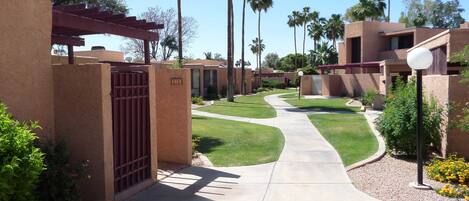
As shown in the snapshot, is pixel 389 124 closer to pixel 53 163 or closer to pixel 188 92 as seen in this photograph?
pixel 188 92

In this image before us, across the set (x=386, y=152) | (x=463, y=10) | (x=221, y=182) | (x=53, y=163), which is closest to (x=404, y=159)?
(x=386, y=152)

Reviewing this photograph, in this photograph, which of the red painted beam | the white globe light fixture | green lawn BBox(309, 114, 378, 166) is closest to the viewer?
the red painted beam

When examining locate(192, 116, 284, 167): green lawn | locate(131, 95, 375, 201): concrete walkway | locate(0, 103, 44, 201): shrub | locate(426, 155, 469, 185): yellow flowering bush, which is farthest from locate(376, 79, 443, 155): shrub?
locate(0, 103, 44, 201): shrub

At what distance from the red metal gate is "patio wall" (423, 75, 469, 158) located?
22.9 ft

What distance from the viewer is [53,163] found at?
6.07m

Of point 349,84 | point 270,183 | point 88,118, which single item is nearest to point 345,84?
point 349,84

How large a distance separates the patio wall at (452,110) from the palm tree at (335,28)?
2533 inches

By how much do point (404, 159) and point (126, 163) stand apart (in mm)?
6913

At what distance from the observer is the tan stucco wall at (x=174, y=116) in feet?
35.4

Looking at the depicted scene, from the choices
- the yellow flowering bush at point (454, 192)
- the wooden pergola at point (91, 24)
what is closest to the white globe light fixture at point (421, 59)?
the yellow flowering bush at point (454, 192)

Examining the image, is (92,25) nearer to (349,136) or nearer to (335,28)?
(349,136)

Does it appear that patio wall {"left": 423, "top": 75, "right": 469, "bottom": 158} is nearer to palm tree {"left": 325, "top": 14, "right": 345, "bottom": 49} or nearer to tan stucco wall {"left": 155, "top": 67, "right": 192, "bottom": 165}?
tan stucco wall {"left": 155, "top": 67, "right": 192, "bottom": 165}

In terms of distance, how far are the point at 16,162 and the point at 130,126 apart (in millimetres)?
3802

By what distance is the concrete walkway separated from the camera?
8078 millimetres
